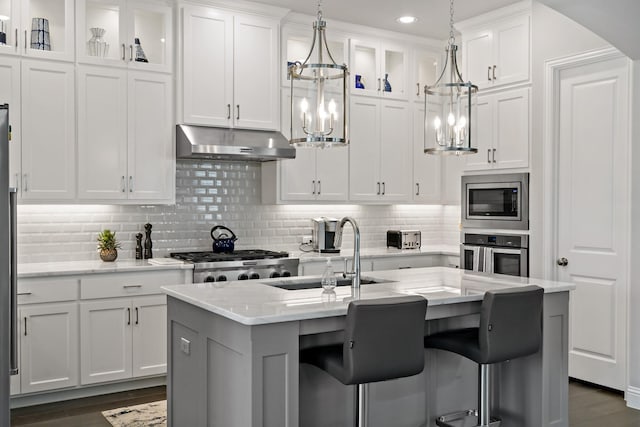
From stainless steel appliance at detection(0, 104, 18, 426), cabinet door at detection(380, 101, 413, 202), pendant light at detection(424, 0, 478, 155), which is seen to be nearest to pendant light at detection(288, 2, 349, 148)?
pendant light at detection(424, 0, 478, 155)

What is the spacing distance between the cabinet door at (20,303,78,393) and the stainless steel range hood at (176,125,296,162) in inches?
58.9

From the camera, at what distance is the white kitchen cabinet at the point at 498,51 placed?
17.7ft

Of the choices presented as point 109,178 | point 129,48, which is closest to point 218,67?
point 129,48

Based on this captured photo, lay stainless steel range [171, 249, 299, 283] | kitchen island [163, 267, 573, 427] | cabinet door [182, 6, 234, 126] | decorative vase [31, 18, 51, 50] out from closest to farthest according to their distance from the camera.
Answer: kitchen island [163, 267, 573, 427] < decorative vase [31, 18, 51, 50] < stainless steel range [171, 249, 299, 283] < cabinet door [182, 6, 234, 126]

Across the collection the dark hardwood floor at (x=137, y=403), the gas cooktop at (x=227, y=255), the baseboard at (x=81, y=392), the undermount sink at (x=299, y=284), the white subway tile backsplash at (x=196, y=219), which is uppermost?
the white subway tile backsplash at (x=196, y=219)

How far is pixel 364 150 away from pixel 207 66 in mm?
1799

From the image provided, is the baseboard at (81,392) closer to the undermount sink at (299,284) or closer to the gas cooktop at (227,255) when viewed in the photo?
the gas cooktop at (227,255)

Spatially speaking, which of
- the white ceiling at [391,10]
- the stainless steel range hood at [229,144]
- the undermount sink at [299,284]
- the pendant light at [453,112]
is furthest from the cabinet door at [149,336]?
the white ceiling at [391,10]

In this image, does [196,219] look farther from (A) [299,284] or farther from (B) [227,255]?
(A) [299,284]

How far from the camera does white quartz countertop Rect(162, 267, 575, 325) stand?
278cm

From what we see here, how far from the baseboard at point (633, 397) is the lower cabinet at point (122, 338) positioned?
3.41 meters

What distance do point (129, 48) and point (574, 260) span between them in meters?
3.95

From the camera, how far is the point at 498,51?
5625mm

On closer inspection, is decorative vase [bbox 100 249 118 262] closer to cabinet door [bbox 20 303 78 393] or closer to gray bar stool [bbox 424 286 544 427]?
cabinet door [bbox 20 303 78 393]
